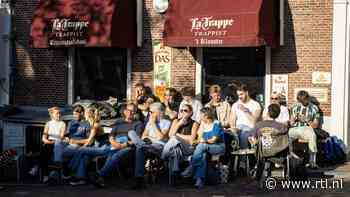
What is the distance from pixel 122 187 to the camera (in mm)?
11555

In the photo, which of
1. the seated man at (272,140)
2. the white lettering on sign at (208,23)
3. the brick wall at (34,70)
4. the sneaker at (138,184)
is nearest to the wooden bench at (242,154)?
the seated man at (272,140)

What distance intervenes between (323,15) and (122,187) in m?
6.58

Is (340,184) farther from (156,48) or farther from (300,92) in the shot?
(156,48)

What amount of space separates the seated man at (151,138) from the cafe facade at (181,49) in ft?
11.6

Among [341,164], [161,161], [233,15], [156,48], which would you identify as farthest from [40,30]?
[341,164]

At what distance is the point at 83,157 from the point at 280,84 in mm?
5693

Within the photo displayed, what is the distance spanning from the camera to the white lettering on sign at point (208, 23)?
49.4ft

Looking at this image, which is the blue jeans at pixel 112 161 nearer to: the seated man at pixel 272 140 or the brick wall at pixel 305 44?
the seated man at pixel 272 140

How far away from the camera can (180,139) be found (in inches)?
467

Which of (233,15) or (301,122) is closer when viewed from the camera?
(301,122)

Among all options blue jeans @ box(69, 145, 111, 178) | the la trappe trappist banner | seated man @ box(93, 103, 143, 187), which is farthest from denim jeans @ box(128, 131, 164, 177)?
the la trappe trappist banner

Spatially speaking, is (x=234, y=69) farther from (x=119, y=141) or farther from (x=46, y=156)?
(x=46, y=156)

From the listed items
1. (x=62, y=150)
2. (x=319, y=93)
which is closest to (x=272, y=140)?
(x=62, y=150)

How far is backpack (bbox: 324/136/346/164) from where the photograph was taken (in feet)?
44.5
